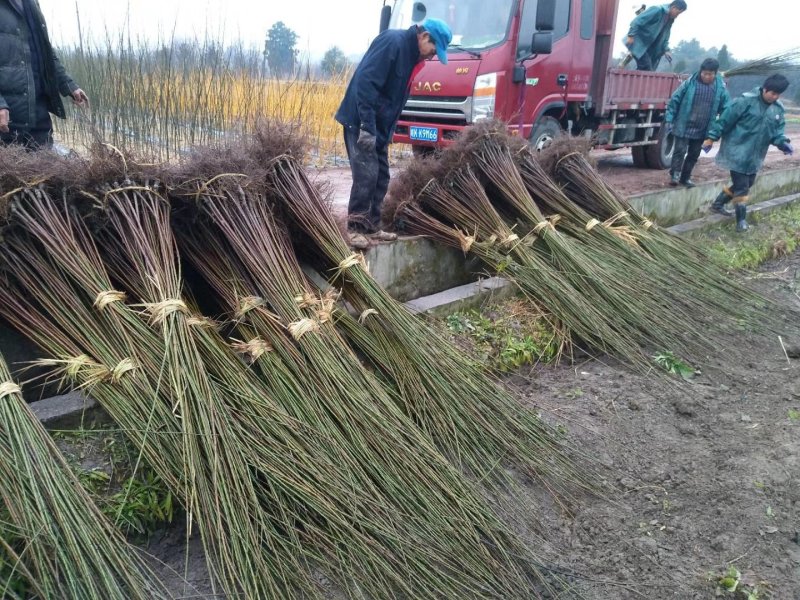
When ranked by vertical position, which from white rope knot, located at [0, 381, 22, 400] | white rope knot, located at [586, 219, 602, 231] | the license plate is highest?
the license plate

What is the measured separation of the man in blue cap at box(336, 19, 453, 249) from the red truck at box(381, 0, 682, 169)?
6.17 ft

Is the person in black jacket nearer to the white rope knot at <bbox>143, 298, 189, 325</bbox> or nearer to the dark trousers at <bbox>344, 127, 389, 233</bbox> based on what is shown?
the white rope knot at <bbox>143, 298, 189, 325</bbox>

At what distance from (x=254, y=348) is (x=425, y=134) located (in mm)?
4389

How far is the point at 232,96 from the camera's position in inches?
220

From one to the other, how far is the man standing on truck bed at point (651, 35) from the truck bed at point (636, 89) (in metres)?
0.31

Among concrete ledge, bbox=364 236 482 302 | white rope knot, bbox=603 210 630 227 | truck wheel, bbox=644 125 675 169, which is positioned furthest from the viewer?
truck wheel, bbox=644 125 675 169

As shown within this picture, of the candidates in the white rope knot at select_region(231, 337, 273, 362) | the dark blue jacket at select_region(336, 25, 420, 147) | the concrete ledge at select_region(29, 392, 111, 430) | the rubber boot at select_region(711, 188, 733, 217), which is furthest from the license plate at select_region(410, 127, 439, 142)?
the concrete ledge at select_region(29, 392, 111, 430)

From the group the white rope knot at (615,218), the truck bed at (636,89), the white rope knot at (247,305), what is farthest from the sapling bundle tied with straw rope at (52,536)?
the truck bed at (636,89)

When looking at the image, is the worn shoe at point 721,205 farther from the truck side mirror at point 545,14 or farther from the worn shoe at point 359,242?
the worn shoe at point 359,242

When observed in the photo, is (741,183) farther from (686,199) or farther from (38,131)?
(38,131)

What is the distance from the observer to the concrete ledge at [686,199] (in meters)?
5.84

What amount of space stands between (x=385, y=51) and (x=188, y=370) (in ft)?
7.64

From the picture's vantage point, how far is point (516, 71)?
5.93 meters

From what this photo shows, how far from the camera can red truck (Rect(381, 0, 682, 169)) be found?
5.86 meters
